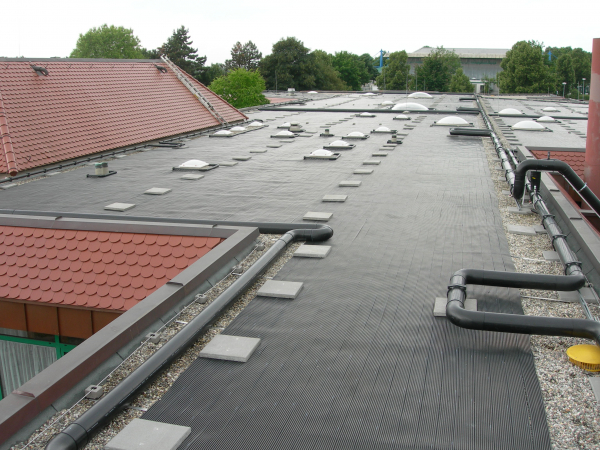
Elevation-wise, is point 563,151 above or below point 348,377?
above

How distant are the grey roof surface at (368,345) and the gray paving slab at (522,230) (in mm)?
322

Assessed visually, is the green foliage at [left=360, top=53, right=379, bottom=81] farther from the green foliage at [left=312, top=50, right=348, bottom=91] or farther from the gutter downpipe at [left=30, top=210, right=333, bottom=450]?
the gutter downpipe at [left=30, top=210, right=333, bottom=450]

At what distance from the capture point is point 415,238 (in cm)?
1098

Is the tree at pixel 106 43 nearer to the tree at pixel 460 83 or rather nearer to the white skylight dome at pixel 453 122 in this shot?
the tree at pixel 460 83

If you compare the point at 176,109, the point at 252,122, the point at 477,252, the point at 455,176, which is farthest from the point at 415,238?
the point at 252,122

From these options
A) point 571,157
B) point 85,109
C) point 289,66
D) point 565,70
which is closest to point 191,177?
point 85,109

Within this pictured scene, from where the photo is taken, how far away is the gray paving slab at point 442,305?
24.7 feet

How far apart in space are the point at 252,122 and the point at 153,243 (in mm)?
23612

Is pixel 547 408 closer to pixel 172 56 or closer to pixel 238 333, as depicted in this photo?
pixel 238 333

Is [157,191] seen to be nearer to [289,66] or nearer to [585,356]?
[585,356]

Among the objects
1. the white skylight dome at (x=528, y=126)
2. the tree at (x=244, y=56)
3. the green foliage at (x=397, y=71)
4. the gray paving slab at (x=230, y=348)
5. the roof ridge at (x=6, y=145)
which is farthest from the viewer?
the tree at (x=244, y=56)

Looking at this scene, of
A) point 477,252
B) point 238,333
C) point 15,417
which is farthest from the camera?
point 477,252

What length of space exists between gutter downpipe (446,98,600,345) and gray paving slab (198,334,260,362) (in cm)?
265

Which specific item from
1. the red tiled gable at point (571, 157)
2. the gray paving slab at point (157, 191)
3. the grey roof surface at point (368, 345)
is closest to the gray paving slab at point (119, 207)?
Answer: the grey roof surface at point (368, 345)
